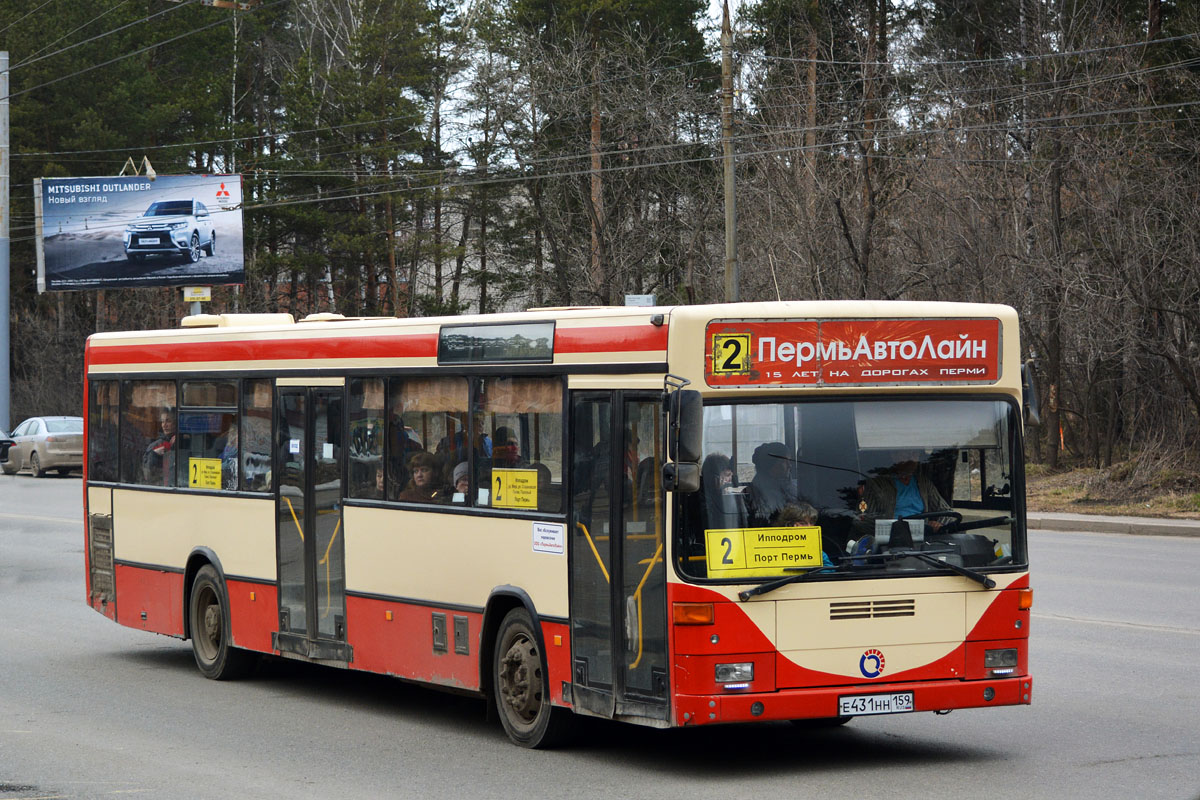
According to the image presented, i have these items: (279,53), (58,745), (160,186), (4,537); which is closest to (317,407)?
(58,745)

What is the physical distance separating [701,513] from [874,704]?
130 centimetres

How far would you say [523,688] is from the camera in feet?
29.6

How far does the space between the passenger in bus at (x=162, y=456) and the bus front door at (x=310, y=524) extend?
1729mm

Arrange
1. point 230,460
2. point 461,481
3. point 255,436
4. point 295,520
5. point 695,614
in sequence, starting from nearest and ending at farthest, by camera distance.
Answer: point 695,614 → point 461,481 → point 295,520 → point 255,436 → point 230,460

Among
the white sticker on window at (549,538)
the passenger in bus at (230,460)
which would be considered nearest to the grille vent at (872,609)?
the white sticker on window at (549,538)

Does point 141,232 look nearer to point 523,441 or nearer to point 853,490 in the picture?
point 523,441

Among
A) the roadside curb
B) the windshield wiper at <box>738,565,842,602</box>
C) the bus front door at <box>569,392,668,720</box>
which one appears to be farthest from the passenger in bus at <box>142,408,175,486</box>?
the roadside curb

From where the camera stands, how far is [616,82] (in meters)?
42.8

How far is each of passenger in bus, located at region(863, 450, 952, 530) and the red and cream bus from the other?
0.01m

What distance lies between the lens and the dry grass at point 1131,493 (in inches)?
947

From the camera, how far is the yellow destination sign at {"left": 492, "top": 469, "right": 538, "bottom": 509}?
8.98 meters

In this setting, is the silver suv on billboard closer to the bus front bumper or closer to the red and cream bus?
the red and cream bus

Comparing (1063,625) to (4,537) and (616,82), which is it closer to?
(4,537)

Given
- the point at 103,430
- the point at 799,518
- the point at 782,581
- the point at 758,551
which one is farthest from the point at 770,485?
the point at 103,430
